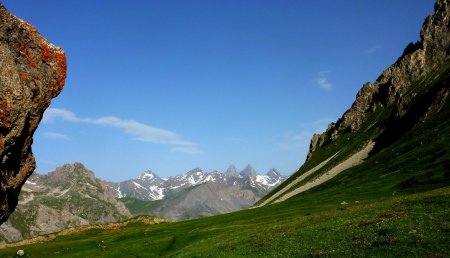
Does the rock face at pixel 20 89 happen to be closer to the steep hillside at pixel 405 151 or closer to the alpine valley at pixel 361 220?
the alpine valley at pixel 361 220

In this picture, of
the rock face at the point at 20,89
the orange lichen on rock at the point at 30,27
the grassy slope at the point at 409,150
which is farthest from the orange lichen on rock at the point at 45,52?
the grassy slope at the point at 409,150

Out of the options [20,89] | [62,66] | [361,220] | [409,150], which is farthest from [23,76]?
[409,150]

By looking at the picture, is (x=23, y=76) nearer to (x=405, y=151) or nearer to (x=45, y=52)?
(x=45, y=52)

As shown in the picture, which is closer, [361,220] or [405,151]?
[361,220]

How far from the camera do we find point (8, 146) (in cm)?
1880

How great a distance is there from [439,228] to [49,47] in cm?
2857

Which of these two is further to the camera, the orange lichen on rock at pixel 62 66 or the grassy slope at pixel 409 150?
the grassy slope at pixel 409 150

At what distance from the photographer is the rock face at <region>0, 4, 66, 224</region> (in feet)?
60.2

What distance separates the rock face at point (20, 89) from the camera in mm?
18344

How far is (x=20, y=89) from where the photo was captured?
61.4 ft

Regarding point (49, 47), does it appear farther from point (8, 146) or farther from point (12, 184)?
point (12, 184)

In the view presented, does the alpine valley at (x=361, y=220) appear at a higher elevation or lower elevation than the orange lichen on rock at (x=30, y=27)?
lower

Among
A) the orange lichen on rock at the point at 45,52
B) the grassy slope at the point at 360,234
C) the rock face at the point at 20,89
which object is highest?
the orange lichen on rock at the point at 45,52

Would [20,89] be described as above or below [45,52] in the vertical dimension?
below
